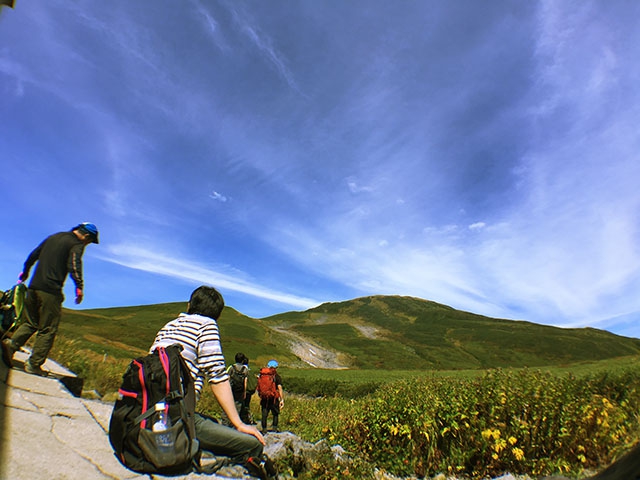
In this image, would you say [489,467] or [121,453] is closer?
[121,453]

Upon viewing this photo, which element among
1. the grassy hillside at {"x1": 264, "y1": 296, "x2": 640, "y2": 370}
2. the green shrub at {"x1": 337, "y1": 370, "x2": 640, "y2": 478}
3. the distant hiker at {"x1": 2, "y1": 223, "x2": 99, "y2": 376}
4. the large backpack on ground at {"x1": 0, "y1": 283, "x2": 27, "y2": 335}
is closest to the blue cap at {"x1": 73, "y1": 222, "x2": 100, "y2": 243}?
the distant hiker at {"x1": 2, "y1": 223, "x2": 99, "y2": 376}

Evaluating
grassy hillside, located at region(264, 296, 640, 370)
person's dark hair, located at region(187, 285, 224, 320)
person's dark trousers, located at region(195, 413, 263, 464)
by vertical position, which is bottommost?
person's dark trousers, located at region(195, 413, 263, 464)

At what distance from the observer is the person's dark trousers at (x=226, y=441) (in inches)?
114

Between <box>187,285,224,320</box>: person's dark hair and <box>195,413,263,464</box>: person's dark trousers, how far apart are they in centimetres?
95

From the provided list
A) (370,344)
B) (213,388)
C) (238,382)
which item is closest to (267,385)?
(238,382)

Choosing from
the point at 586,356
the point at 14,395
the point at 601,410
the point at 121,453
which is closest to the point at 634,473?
the point at 121,453

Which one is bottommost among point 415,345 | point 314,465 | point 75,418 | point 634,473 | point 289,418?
point 289,418

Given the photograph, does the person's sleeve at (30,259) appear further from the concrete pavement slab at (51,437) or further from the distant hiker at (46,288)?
the concrete pavement slab at (51,437)

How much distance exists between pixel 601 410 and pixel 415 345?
146 metres

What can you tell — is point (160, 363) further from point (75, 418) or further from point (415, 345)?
point (415, 345)

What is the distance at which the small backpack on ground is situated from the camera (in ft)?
31.1

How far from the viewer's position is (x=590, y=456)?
6066mm

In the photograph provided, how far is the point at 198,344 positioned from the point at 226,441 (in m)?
0.88

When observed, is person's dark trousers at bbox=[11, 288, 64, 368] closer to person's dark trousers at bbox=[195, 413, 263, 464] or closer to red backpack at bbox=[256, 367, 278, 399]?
person's dark trousers at bbox=[195, 413, 263, 464]
